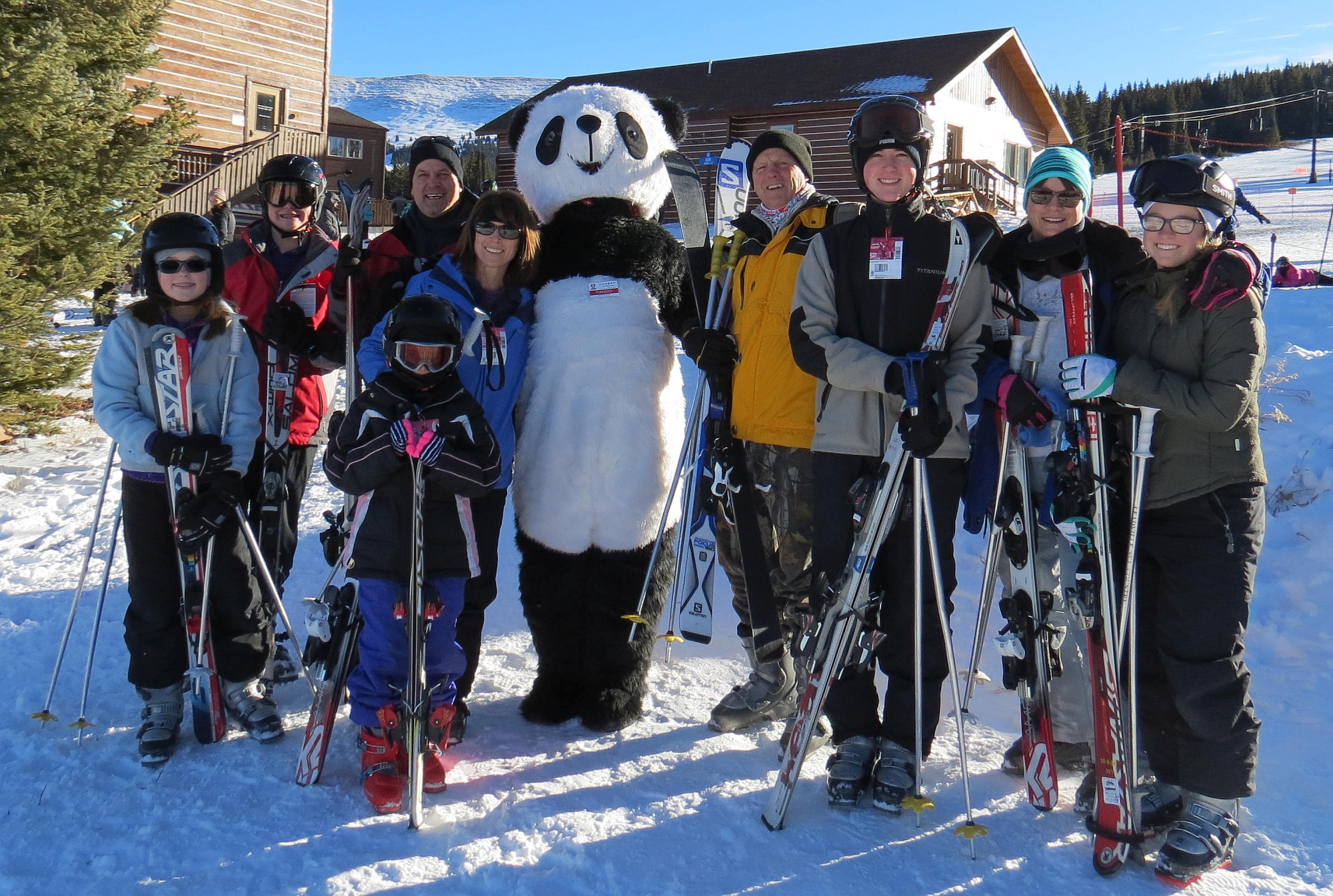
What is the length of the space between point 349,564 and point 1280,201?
27205 millimetres

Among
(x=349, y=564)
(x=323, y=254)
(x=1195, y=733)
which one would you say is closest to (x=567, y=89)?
(x=323, y=254)

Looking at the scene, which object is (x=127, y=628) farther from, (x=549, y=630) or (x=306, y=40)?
(x=306, y=40)

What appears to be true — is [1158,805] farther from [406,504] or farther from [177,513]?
[177,513]

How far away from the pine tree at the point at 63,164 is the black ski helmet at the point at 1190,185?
6.37 metres

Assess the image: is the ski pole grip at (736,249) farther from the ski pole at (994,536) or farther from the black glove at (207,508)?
the black glove at (207,508)

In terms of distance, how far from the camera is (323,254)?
3646mm

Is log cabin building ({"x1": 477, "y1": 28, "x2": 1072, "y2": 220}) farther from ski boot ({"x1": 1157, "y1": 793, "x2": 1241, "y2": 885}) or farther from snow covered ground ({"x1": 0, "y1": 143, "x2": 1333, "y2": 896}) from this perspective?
ski boot ({"x1": 1157, "y1": 793, "x2": 1241, "y2": 885})

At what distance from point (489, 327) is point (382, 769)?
1.43m

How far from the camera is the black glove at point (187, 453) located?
9.45 feet

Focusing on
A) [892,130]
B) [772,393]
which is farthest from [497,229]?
[892,130]

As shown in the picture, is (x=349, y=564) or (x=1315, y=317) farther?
(x=1315, y=317)

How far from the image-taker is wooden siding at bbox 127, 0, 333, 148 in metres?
15.8

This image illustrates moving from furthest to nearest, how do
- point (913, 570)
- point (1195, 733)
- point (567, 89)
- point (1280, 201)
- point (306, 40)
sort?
1. point (1280, 201)
2. point (306, 40)
3. point (567, 89)
4. point (913, 570)
5. point (1195, 733)

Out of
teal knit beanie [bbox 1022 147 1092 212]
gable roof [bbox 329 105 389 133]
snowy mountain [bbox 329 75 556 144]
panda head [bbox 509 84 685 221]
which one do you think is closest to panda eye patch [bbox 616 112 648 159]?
panda head [bbox 509 84 685 221]
